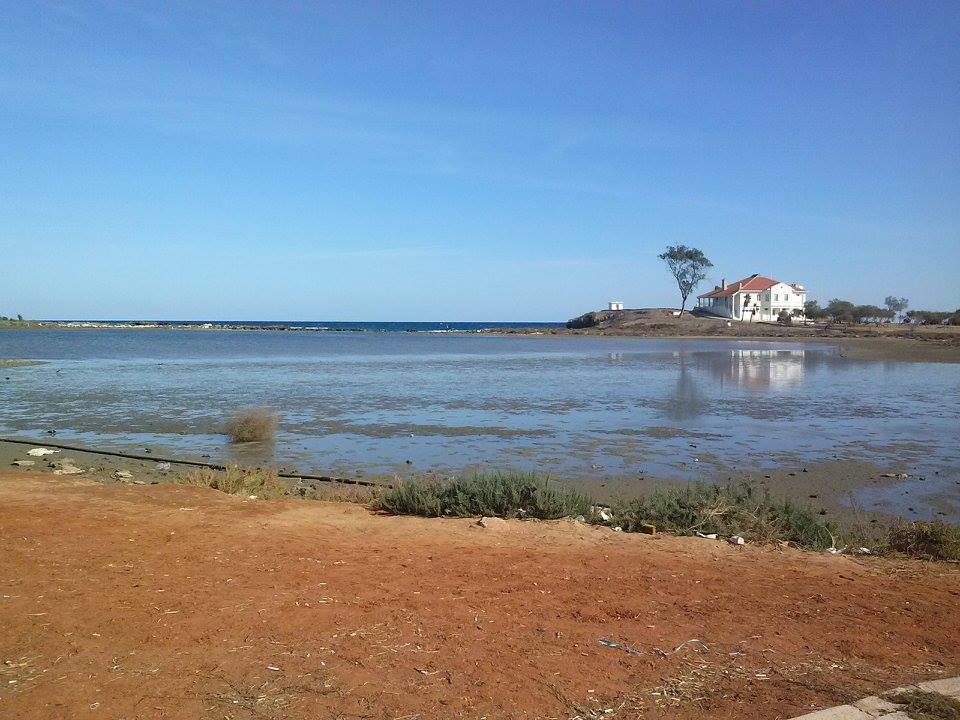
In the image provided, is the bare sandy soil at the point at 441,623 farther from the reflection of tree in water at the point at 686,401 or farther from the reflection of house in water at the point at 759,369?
the reflection of house in water at the point at 759,369

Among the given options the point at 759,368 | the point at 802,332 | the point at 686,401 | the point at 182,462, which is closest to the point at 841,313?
the point at 802,332

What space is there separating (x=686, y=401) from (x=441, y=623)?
Answer: 21450 millimetres

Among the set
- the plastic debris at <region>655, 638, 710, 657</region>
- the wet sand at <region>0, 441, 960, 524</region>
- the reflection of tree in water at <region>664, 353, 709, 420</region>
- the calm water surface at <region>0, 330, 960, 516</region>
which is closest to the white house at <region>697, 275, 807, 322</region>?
the calm water surface at <region>0, 330, 960, 516</region>

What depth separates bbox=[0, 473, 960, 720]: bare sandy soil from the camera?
183 inches

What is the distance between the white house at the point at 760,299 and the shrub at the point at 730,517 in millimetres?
97357

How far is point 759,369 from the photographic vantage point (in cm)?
4019

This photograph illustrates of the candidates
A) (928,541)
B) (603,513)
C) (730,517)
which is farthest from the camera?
(603,513)

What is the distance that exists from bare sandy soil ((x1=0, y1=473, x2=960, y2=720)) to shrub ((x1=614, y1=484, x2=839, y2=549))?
0.63 m

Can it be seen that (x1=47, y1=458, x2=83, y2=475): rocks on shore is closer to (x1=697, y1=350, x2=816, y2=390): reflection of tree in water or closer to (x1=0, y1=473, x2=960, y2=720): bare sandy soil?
(x1=0, y1=473, x2=960, y2=720): bare sandy soil

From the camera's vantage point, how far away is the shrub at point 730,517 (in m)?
8.97

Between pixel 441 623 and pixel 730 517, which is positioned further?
pixel 730 517

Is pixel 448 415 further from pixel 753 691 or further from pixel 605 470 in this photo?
pixel 753 691

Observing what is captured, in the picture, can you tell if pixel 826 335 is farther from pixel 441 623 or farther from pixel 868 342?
pixel 441 623

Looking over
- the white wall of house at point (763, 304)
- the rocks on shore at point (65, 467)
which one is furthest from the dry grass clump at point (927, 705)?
the white wall of house at point (763, 304)
